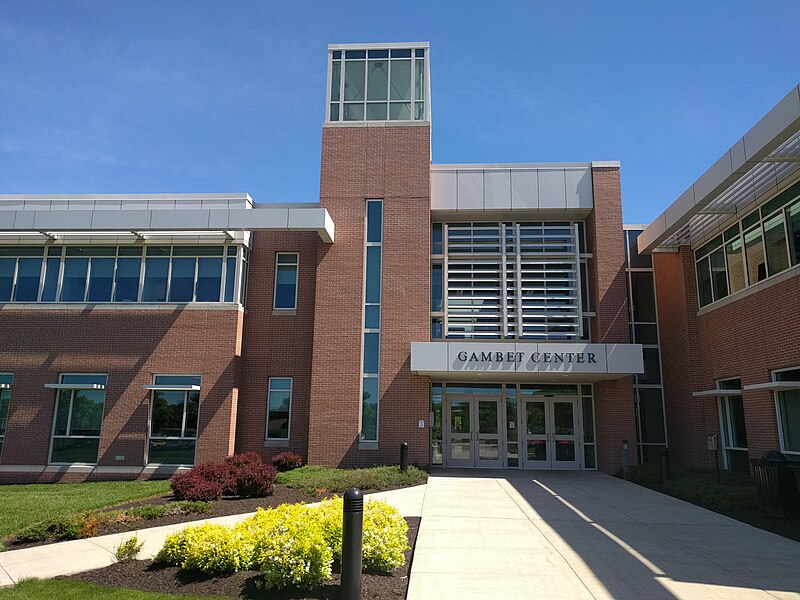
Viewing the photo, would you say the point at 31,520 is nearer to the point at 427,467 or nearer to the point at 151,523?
the point at 151,523

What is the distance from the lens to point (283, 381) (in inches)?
760

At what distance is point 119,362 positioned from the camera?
1853cm

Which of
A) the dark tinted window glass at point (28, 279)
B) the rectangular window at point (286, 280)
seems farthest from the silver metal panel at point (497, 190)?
the dark tinted window glass at point (28, 279)

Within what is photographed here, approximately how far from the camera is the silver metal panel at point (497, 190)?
1948 centimetres

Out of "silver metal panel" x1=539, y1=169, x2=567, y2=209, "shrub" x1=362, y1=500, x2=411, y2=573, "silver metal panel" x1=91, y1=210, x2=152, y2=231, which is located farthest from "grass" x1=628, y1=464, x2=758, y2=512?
"silver metal panel" x1=91, y1=210, x2=152, y2=231

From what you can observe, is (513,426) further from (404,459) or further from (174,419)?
(174,419)

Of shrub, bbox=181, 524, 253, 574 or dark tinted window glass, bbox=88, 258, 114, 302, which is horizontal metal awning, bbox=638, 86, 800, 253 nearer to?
shrub, bbox=181, 524, 253, 574

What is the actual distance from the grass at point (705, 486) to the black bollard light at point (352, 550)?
9171 millimetres

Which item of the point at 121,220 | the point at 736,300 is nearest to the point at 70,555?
the point at 121,220

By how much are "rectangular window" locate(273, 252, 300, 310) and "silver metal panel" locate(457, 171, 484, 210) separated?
5857 mm

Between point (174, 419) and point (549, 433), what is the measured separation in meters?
11.9

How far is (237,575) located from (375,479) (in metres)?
7.70

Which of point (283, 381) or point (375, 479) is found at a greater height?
point (283, 381)

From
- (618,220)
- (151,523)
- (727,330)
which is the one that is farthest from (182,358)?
(727,330)
